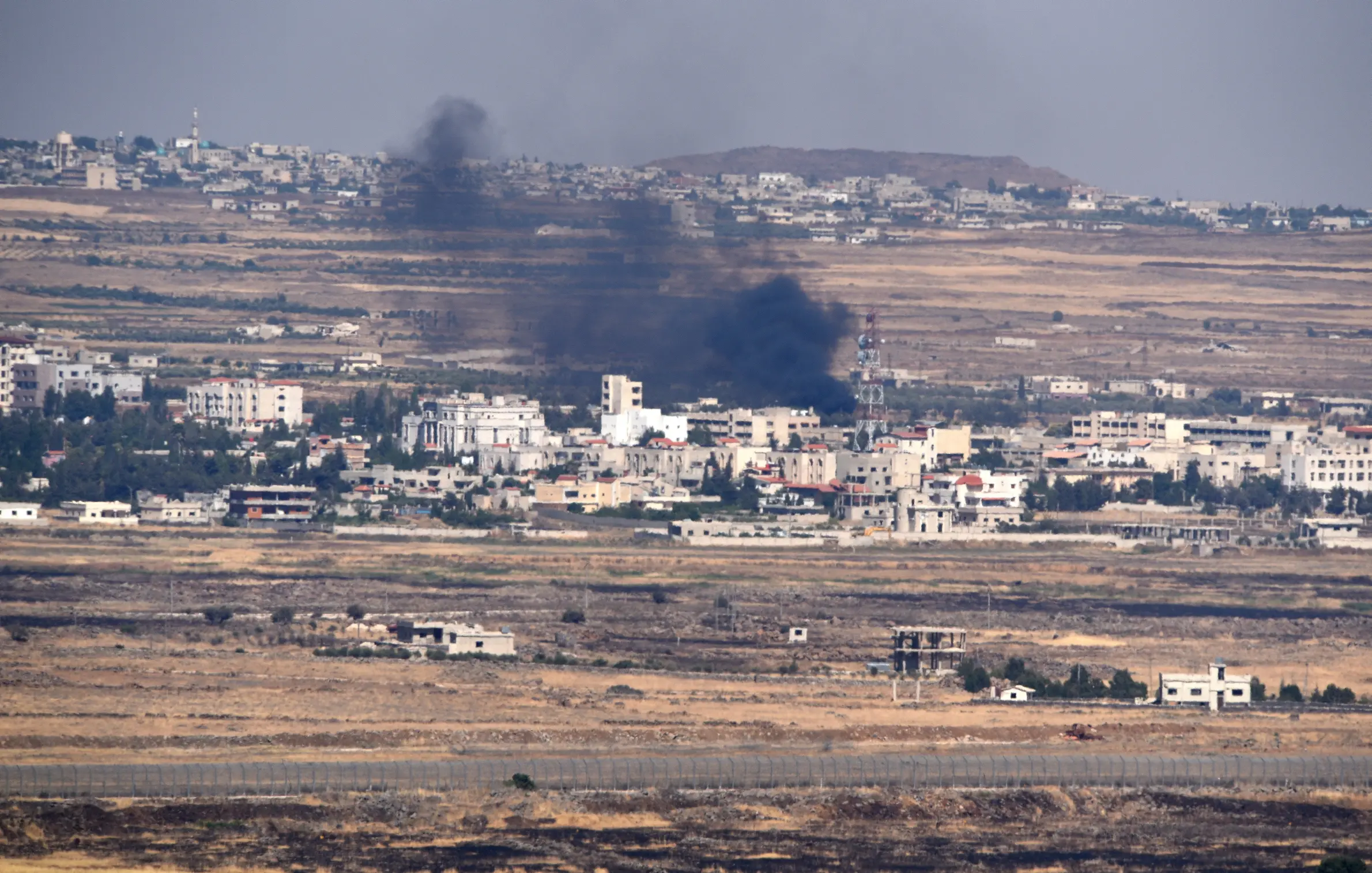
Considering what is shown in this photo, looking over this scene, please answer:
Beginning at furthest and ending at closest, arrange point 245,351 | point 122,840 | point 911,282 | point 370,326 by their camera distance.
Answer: point 911,282 < point 370,326 < point 245,351 < point 122,840

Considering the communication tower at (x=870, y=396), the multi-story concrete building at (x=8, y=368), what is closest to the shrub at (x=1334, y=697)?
the communication tower at (x=870, y=396)

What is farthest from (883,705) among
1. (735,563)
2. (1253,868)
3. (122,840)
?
(735,563)

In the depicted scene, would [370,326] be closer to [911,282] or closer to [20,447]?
[911,282]

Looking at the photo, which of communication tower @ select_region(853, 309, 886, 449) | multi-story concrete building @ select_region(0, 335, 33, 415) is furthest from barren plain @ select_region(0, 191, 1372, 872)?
communication tower @ select_region(853, 309, 886, 449)

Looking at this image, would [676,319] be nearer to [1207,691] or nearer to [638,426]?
[638,426]

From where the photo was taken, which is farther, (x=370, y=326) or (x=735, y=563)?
(x=370, y=326)

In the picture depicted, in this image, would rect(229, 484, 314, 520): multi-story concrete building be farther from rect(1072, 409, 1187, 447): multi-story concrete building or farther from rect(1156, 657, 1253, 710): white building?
rect(1156, 657, 1253, 710): white building

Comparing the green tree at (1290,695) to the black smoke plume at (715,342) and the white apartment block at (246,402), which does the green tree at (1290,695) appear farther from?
the white apartment block at (246,402)
